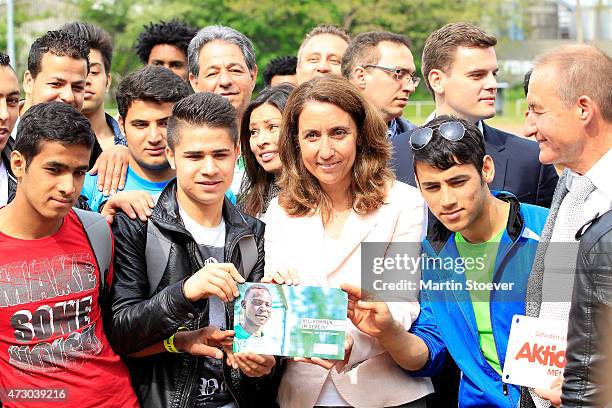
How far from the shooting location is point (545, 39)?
5569cm

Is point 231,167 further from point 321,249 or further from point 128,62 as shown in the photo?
point 128,62

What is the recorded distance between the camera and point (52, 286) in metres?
3.66

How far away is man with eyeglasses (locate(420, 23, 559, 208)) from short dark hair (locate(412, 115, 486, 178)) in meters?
1.02

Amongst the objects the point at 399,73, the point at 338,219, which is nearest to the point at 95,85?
the point at 399,73

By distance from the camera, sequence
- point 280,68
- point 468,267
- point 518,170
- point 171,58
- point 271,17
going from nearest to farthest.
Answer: point 468,267 → point 518,170 → point 171,58 → point 280,68 → point 271,17

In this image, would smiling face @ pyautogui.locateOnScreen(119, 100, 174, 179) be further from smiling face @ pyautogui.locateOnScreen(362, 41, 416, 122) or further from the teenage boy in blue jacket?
smiling face @ pyautogui.locateOnScreen(362, 41, 416, 122)

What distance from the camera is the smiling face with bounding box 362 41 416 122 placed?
6461 millimetres

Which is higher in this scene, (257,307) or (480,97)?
(480,97)

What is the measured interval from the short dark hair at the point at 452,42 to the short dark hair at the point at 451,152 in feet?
5.43

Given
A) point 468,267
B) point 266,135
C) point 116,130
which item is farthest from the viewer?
point 116,130

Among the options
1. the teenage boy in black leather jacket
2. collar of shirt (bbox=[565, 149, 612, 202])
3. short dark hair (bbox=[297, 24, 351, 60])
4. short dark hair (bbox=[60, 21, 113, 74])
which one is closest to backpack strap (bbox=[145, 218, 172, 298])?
the teenage boy in black leather jacket

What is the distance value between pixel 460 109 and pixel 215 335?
101 inches

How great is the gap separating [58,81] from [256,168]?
4.27 ft

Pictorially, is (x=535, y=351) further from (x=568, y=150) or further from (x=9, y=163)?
(x=9, y=163)
